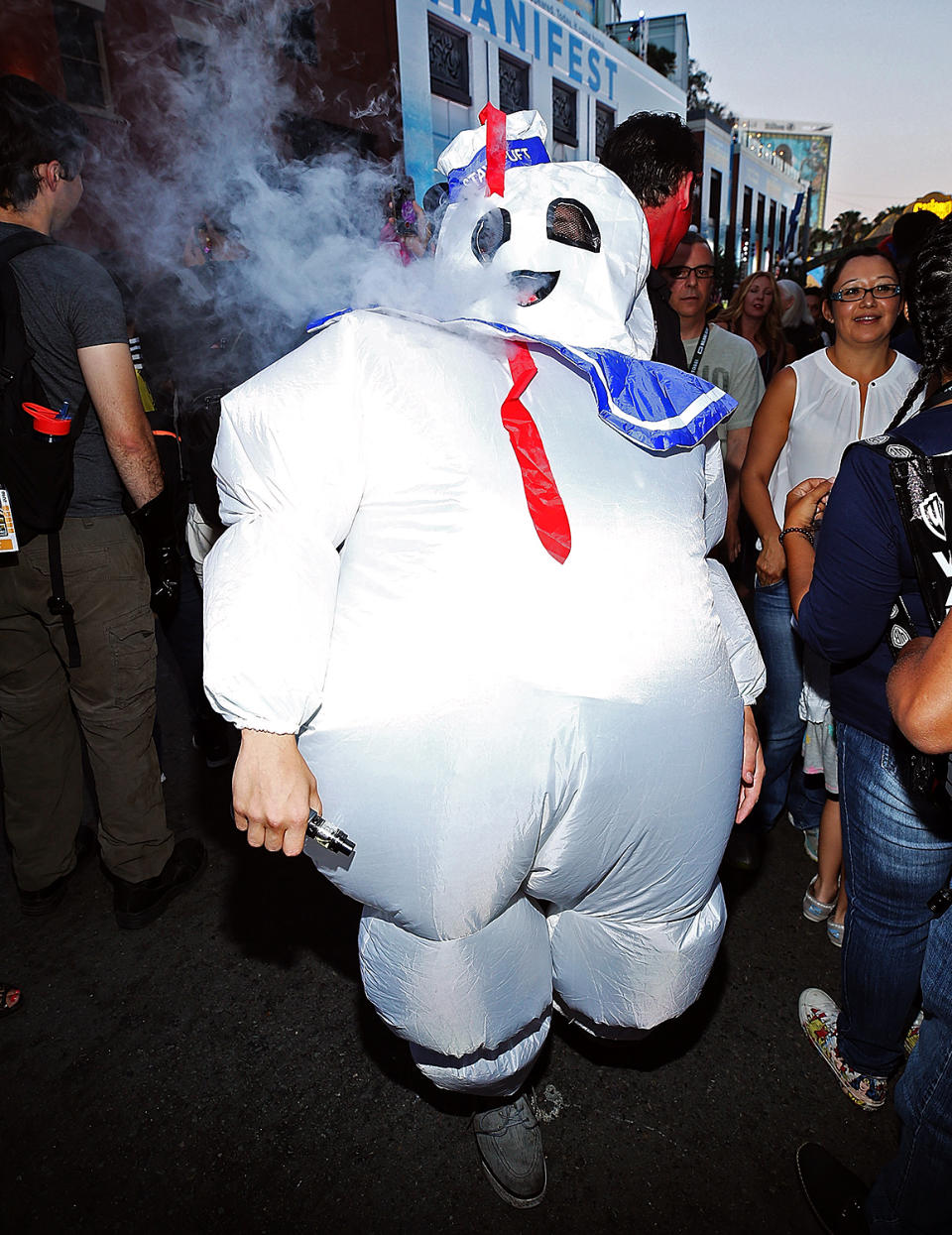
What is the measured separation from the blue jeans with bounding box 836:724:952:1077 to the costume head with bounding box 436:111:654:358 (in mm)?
1026

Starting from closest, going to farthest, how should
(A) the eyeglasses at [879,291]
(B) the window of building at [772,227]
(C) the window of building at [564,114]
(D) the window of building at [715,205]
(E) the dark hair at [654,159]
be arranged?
1. (E) the dark hair at [654,159]
2. (A) the eyeglasses at [879,291]
3. (C) the window of building at [564,114]
4. (D) the window of building at [715,205]
5. (B) the window of building at [772,227]

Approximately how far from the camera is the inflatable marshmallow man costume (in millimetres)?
1188

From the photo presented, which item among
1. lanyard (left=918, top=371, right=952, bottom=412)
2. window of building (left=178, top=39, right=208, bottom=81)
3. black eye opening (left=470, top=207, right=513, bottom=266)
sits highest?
window of building (left=178, top=39, right=208, bottom=81)

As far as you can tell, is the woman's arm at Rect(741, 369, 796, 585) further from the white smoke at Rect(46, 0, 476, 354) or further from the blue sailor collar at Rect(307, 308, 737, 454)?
the white smoke at Rect(46, 0, 476, 354)

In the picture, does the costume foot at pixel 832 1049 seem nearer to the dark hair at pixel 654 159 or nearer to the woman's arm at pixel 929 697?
the woman's arm at pixel 929 697

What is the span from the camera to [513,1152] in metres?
1.76

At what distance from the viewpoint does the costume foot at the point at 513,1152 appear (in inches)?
68.4

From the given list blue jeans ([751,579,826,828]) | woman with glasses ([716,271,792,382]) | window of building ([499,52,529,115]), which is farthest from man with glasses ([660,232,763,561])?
window of building ([499,52,529,115])

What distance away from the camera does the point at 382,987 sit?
148 centimetres

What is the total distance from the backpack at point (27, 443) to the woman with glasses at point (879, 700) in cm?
191

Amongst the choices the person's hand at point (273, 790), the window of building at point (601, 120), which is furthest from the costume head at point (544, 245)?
the window of building at point (601, 120)

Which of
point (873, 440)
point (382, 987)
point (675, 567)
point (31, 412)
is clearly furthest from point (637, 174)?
point (382, 987)

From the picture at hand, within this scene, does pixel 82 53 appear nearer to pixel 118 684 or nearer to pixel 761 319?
pixel 761 319

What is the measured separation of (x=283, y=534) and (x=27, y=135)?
164cm
